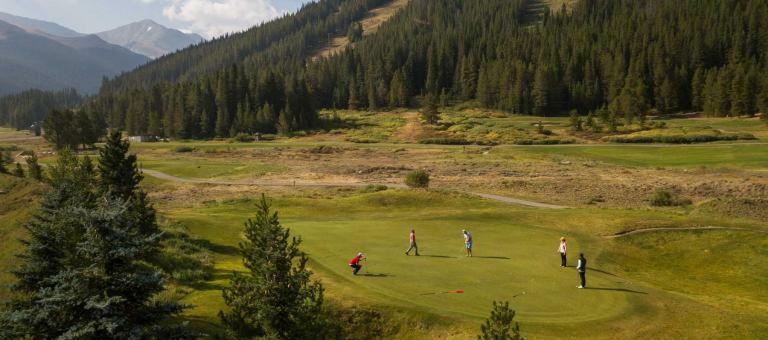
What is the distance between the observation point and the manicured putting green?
24062 millimetres

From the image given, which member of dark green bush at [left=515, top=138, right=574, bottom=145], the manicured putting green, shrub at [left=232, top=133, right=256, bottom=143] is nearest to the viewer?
the manicured putting green

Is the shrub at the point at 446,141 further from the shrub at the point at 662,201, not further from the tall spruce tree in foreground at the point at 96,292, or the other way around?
the tall spruce tree in foreground at the point at 96,292

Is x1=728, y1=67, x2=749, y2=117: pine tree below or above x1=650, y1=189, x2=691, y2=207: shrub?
above

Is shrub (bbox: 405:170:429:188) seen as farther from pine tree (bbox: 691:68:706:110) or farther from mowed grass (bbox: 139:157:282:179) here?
pine tree (bbox: 691:68:706:110)

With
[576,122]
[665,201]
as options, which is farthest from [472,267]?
[576,122]

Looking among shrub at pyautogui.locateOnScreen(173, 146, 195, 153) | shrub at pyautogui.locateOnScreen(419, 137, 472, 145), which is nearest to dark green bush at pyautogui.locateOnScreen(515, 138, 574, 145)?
shrub at pyautogui.locateOnScreen(419, 137, 472, 145)

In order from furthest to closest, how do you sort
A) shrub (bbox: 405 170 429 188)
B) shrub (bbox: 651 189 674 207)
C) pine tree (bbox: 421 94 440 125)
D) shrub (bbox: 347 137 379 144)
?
1. pine tree (bbox: 421 94 440 125)
2. shrub (bbox: 347 137 379 144)
3. shrub (bbox: 405 170 429 188)
4. shrub (bbox: 651 189 674 207)

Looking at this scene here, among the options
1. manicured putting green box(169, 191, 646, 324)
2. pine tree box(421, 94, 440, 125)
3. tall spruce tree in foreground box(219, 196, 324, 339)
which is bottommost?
manicured putting green box(169, 191, 646, 324)

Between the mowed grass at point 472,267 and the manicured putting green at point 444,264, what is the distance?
0.06 meters

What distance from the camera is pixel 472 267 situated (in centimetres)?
2955

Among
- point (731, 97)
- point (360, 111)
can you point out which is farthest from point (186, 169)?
A: point (731, 97)

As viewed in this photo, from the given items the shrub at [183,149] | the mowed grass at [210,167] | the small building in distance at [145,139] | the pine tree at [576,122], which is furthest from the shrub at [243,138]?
the pine tree at [576,122]

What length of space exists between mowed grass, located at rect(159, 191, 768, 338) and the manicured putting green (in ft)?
0.20

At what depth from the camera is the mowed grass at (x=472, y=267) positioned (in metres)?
23.3
